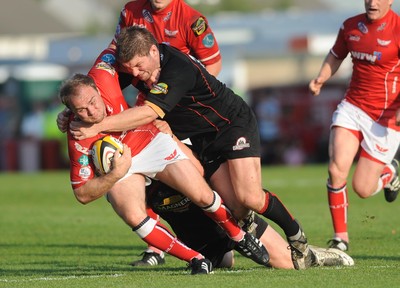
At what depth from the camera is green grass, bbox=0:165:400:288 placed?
807cm

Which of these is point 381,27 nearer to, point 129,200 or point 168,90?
point 168,90

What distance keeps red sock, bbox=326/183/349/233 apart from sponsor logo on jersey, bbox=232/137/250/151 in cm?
209

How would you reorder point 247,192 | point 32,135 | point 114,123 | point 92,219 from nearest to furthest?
point 114,123, point 247,192, point 92,219, point 32,135

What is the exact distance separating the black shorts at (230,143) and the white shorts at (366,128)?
1.88 meters

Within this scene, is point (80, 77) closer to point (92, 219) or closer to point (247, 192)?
point (247, 192)

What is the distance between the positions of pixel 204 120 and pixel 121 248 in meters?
2.87

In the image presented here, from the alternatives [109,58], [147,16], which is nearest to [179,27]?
[147,16]

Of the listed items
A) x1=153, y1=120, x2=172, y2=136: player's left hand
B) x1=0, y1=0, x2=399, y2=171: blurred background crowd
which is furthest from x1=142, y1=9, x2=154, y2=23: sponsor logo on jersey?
x1=0, y1=0, x2=399, y2=171: blurred background crowd

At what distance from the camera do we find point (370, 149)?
10922mm

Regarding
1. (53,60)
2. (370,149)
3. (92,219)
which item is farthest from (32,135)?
(370,149)

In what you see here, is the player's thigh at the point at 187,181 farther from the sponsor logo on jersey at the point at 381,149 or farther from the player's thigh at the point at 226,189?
the sponsor logo on jersey at the point at 381,149

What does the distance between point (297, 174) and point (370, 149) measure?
13525mm

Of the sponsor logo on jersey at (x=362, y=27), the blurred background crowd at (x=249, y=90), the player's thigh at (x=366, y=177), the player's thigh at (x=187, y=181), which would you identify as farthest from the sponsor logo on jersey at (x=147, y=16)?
the blurred background crowd at (x=249, y=90)

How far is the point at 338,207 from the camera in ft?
35.4
